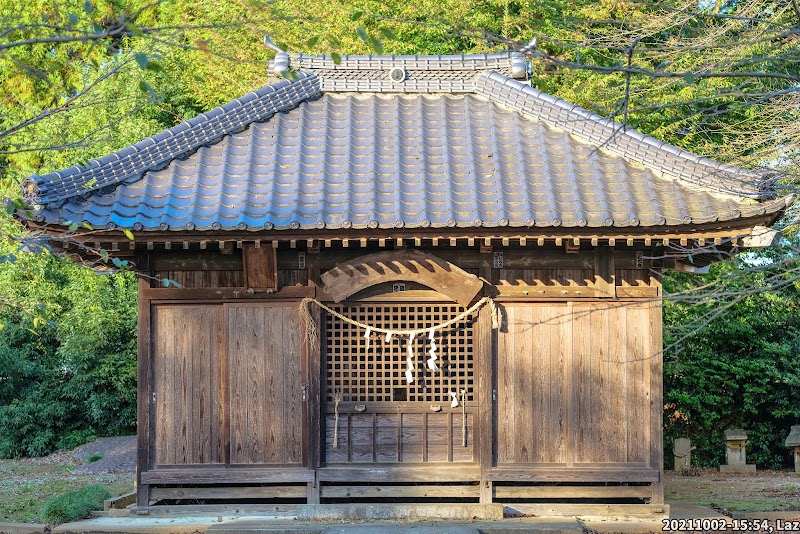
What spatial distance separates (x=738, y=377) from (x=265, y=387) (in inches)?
421

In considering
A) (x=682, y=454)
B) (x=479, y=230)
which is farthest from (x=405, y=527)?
(x=682, y=454)

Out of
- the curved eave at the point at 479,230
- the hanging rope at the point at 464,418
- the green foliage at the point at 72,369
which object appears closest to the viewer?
the curved eave at the point at 479,230

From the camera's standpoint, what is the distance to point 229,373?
948cm

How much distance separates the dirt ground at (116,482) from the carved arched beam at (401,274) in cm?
398

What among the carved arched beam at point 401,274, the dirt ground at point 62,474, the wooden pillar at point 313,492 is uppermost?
the carved arched beam at point 401,274

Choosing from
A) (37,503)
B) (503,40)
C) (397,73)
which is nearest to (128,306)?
(37,503)

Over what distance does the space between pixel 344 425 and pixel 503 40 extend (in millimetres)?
5803

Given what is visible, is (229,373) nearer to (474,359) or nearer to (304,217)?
(304,217)

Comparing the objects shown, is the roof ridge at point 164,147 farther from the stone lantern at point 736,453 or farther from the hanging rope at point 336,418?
the stone lantern at point 736,453

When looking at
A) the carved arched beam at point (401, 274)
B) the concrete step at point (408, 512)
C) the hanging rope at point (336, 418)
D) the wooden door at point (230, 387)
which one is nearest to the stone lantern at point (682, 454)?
the concrete step at point (408, 512)

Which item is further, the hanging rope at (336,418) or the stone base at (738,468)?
the stone base at (738,468)

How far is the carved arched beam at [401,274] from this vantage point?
30.7 feet

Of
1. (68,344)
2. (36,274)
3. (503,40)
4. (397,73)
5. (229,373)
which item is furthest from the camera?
(36,274)

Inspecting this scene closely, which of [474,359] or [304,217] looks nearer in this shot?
[304,217]
